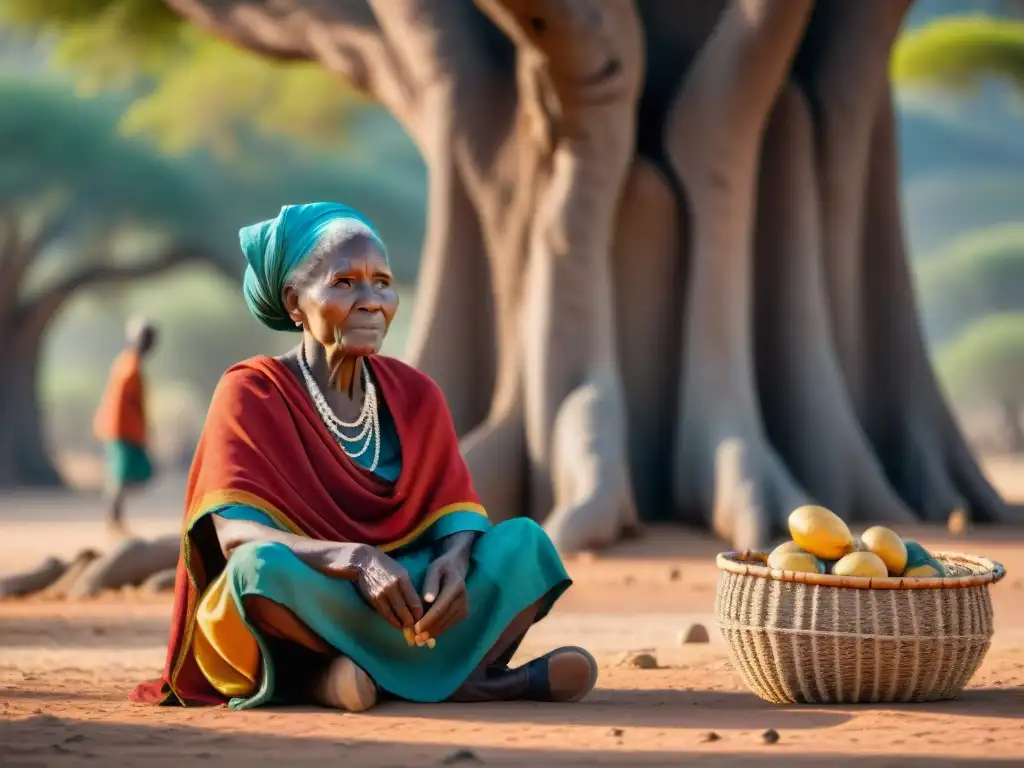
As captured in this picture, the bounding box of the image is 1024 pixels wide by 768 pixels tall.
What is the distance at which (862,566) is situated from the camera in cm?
464

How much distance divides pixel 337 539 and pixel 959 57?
24.4 m

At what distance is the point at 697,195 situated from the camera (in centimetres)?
1084

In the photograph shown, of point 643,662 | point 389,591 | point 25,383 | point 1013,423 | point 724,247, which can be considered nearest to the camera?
point 389,591

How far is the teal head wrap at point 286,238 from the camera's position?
490cm

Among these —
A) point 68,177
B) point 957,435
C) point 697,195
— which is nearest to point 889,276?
point 957,435

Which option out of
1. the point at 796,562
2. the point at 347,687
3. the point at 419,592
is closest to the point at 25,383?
the point at 419,592

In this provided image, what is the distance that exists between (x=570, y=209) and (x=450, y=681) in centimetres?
581

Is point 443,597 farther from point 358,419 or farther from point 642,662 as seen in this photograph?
point 642,662

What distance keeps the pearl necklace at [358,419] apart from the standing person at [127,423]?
8.20 meters

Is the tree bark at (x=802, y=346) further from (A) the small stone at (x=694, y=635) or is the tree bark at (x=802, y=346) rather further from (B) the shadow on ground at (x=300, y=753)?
(B) the shadow on ground at (x=300, y=753)

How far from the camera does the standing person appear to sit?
12.9 meters

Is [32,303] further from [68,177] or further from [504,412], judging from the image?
[504,412]

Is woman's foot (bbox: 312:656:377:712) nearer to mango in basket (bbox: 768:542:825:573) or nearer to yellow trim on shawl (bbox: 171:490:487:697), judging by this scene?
yellow trim on shawl (bbox: 171:490:487:697)

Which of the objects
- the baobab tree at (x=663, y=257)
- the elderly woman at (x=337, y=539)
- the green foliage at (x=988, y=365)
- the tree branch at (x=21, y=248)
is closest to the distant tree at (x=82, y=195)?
the tree branch at (x=21, y=248)
